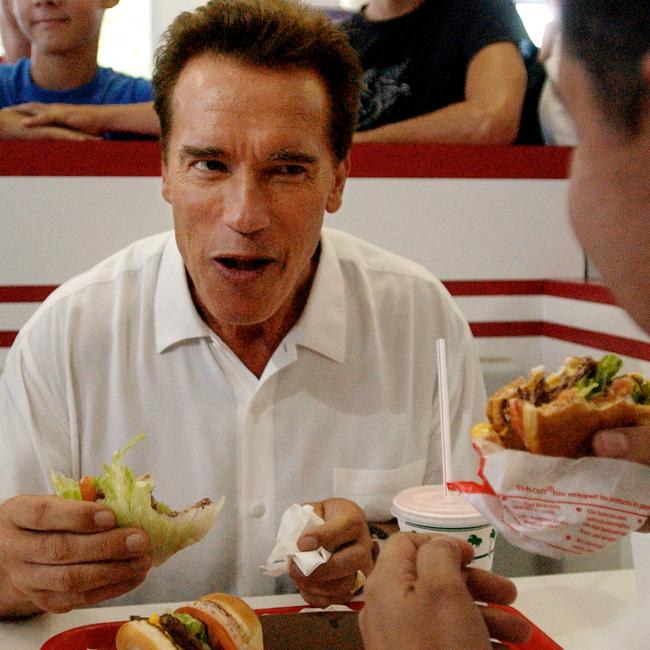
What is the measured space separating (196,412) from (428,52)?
6.62 feet

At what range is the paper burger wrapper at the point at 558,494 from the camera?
1.23 metres

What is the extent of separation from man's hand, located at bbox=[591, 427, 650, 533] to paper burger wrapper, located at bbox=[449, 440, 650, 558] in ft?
0.03

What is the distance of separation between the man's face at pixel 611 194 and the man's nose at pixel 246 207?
3.57 feet

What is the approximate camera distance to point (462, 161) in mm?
3279

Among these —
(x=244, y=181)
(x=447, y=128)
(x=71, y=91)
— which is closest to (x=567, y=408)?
(x=244, y=181)

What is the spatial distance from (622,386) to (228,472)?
1035 mm

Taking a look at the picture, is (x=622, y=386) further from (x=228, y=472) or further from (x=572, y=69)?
(x=228, y=472)

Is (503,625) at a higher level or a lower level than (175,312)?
lower

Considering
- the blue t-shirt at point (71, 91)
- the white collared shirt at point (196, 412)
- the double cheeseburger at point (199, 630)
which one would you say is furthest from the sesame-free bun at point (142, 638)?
the blue t-shirt at point (71, 91)

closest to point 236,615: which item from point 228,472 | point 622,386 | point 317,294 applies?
point 228,472

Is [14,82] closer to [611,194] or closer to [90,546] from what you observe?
[90,546]

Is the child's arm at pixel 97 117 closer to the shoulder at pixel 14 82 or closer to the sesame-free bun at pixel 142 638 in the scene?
the shoulder at pixel 14 82

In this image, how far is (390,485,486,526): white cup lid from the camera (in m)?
1.50

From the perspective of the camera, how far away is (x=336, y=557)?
1673mm
